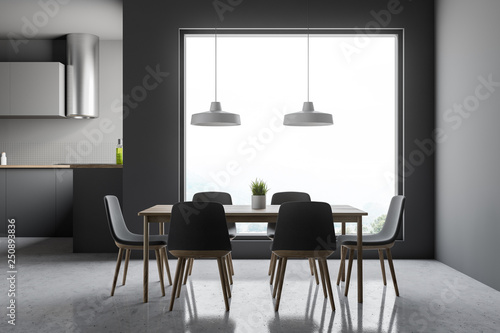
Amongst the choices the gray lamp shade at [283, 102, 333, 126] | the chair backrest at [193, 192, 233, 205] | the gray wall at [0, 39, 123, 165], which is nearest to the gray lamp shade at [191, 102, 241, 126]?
the gray lamp shade at [283, 102, 333, 126]

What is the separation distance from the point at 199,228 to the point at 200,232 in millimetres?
30

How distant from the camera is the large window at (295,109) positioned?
202 inches

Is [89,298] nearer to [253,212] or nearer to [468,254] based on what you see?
[253,212]

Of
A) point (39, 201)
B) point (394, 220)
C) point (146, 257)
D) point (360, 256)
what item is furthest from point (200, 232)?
point (39, 201)

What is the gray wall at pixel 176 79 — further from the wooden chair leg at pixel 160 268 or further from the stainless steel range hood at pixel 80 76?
the stainless steel range hood at pixel 80 76

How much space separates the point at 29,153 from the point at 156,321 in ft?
17.7

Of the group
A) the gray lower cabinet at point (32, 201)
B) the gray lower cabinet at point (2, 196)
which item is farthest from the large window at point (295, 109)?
the gray lower cabinet at point (2, 196)

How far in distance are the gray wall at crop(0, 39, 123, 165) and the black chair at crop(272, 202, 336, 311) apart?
4910mm

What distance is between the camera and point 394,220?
12.1ft

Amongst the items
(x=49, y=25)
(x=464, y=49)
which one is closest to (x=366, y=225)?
(x=464, y=49)

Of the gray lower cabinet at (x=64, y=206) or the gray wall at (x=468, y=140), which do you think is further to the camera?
the gray lower cabinet at (x=64, y=206)

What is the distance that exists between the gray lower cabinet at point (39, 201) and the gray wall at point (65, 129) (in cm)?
87

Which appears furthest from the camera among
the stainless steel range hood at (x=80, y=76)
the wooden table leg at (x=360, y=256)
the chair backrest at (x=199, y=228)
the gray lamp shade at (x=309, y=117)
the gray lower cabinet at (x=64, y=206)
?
the stainless steel range hood at (x=80, y=76)

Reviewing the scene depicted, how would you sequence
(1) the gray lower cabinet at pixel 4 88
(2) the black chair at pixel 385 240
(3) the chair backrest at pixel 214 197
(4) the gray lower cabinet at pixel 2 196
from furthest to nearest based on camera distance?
(1) the gray lower cabinet at pixel 4 88 < (4) the gray lower cabinet at pixel 2 196 < (3) the chair backrest at pixel 214 197 < (2) the black chair at pixel 385 240
